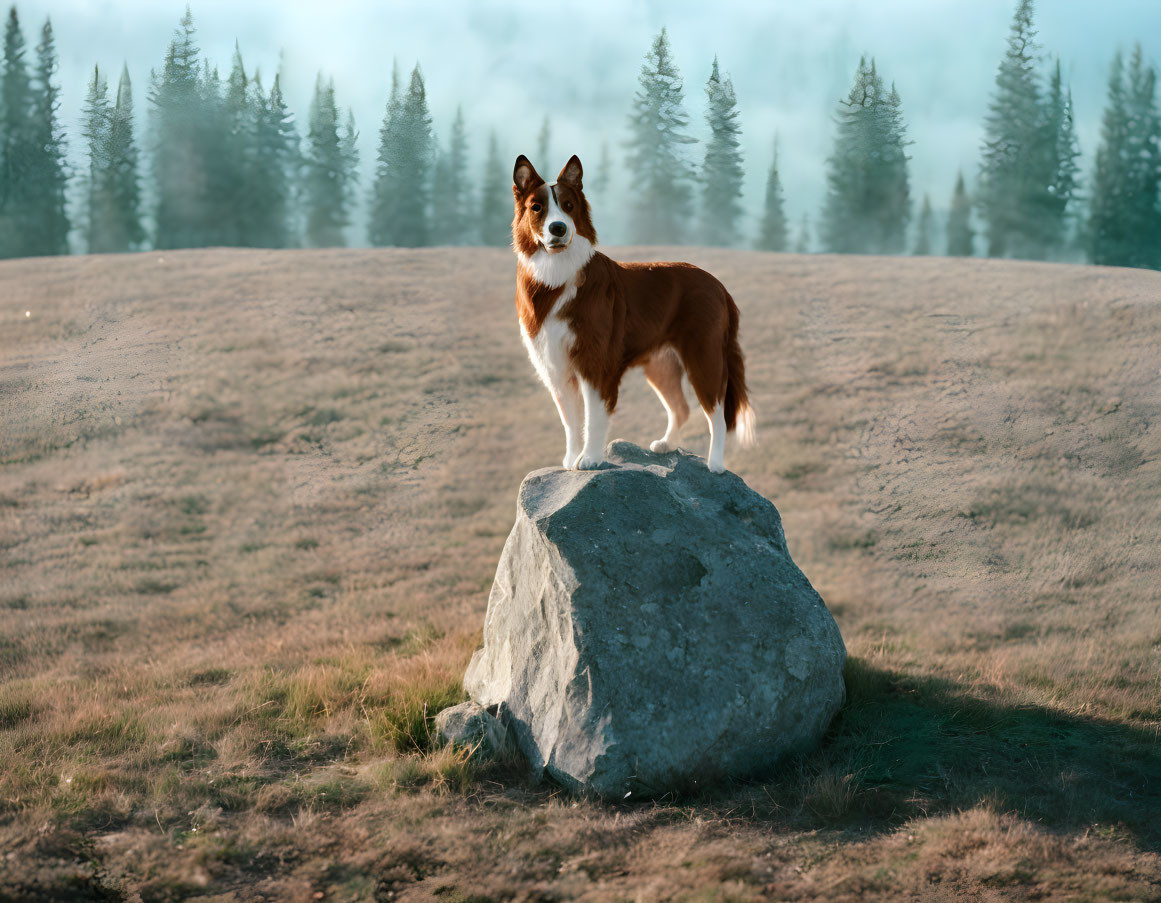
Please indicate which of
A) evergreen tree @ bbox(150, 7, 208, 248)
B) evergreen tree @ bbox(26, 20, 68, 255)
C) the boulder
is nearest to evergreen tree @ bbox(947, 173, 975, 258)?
evergreen tree @ bbox(150, 7, 208, 248)

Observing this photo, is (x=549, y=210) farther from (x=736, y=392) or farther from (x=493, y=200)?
(x=493, y=200)

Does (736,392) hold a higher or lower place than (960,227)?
lower

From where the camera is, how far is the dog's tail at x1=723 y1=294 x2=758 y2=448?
746 cm

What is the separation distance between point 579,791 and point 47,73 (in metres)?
27.1

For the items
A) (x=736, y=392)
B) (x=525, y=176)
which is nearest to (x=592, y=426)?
(x=736, y=392)

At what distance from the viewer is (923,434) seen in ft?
54.7

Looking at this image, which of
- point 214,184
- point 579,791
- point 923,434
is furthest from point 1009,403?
point 214,184

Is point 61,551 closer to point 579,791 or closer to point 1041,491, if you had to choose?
point 579,791

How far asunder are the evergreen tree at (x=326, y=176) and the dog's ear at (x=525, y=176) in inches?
744

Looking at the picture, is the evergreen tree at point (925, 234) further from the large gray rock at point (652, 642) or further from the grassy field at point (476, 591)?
the large gray rock at point (652, 642)

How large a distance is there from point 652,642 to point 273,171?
26231 mm

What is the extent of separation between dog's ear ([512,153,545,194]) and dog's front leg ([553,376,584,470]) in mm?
1371

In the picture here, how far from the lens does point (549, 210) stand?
6062mm

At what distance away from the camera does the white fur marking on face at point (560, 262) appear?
20.5ft
